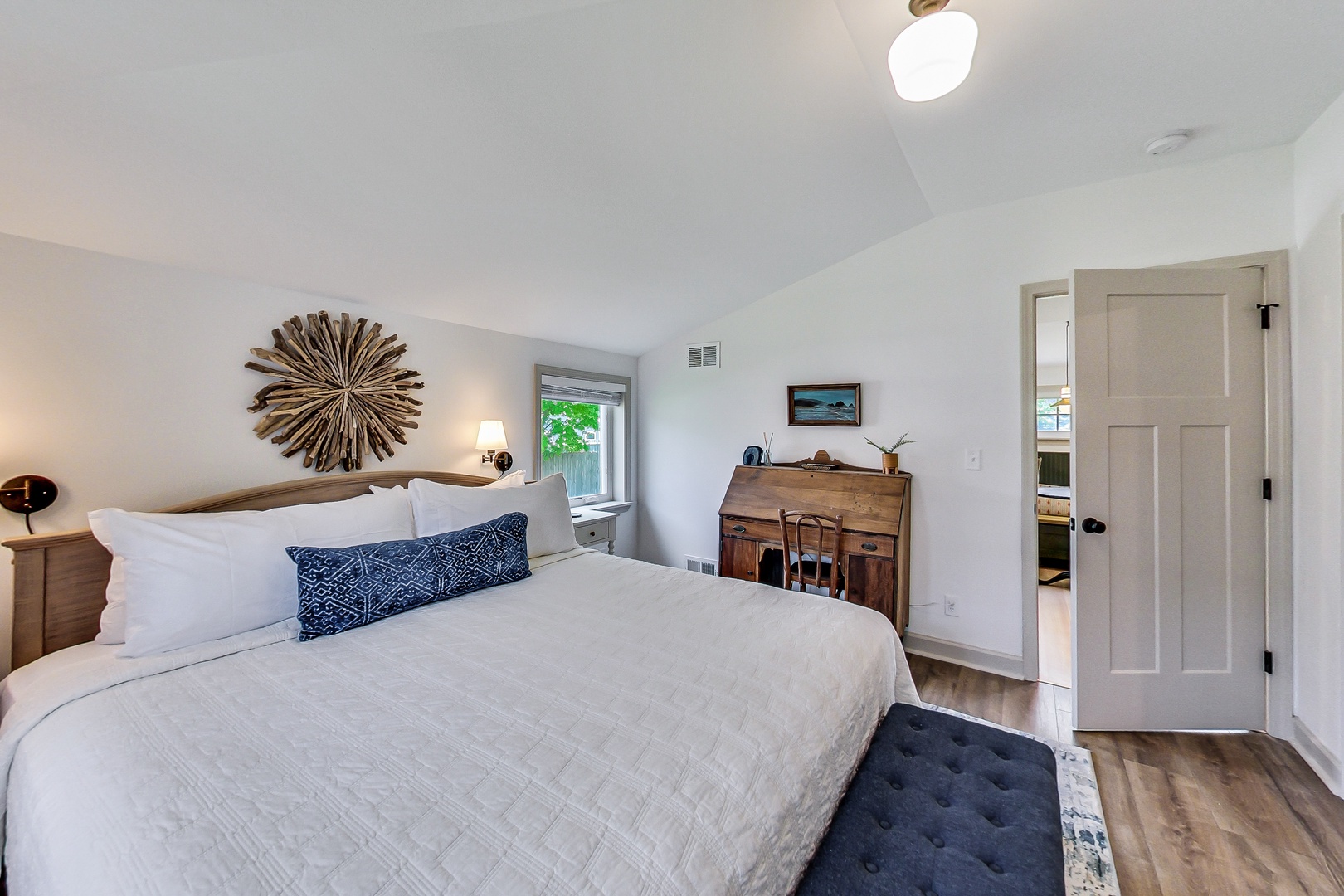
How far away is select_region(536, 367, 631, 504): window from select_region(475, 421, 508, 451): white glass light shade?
0.44 metres

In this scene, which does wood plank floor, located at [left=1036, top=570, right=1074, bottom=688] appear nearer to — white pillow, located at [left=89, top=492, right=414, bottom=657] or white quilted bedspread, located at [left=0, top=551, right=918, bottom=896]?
white quilted bedspread, located at [left=0, top=551, right=918, bottom=896]

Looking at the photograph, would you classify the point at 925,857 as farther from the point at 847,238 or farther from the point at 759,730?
the point at 847,238

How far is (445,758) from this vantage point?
1032mm

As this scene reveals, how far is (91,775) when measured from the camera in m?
1.00

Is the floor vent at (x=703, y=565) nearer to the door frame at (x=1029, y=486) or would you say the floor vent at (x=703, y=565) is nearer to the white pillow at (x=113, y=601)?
the door frame at (x=1029, y=486)

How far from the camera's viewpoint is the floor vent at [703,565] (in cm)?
394

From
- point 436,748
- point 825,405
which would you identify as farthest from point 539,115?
point 825,405

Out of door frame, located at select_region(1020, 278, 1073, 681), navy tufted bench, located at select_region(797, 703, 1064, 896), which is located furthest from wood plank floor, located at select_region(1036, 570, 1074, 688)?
navy tufted bench, located at select_region(797, 703, 1064, 896)

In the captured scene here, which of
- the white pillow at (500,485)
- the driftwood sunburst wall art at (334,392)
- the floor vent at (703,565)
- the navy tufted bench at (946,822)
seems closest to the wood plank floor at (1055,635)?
the navy tufted bench at (946,822)

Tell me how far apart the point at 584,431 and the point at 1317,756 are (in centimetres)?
405

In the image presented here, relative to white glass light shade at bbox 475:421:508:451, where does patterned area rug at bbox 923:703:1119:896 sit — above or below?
below

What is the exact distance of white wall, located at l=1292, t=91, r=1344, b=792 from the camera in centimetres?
183

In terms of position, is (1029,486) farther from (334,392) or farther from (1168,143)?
(334,392)

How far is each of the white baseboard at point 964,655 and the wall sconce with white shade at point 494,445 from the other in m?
2.68
